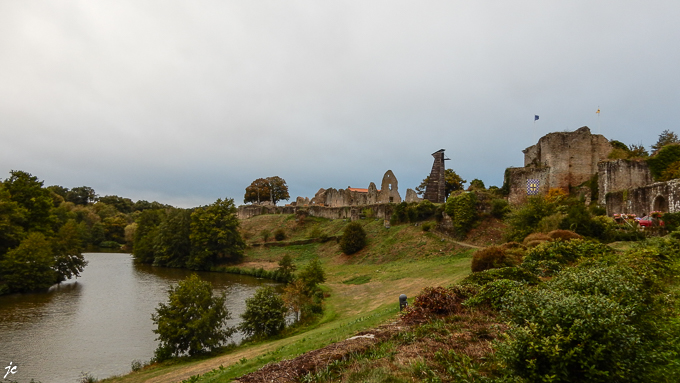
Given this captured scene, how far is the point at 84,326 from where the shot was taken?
20547 millimetres

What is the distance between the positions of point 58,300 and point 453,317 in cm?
3033

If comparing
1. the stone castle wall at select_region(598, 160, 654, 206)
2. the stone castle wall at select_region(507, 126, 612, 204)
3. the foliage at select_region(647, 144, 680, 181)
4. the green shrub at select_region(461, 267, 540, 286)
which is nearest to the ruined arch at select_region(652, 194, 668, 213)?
the stone castle wall at select_region(598, 160, 654, 206)

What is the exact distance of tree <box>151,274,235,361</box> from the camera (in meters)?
16.4

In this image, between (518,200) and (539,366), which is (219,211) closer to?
(518,200)

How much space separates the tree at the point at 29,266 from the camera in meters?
29.5

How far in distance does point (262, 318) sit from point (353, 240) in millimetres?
21302

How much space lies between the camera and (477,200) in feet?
113

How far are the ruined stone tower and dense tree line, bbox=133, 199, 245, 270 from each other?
24.1m

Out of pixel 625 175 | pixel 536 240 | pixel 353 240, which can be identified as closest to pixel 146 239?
pixel 353 240

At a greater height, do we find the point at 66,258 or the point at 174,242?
the point at 174,242

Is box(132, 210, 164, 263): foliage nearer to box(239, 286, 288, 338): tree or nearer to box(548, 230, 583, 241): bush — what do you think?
box(239, 286, 288, 338): tree

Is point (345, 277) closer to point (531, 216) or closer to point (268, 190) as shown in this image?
point (531, 216)

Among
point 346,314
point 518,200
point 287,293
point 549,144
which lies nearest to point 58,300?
point 287,293

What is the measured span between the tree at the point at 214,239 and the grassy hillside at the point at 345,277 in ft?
8.23
